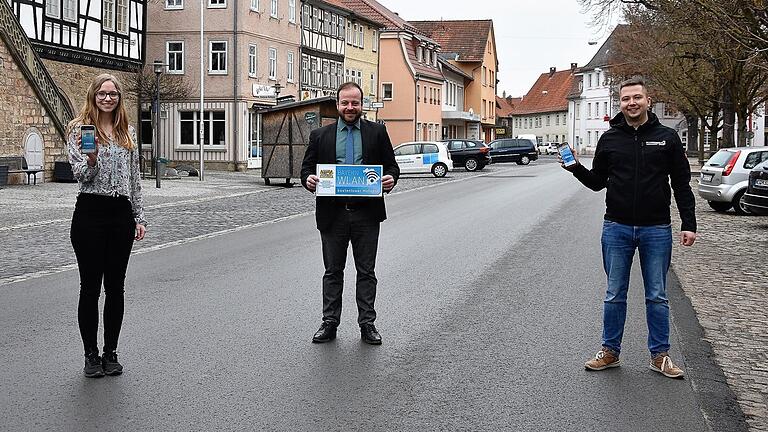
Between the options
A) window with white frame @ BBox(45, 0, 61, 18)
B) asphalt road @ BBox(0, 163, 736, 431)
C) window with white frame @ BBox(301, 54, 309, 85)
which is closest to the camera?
asphalt road @ BBox(0, 163, 736, 431)

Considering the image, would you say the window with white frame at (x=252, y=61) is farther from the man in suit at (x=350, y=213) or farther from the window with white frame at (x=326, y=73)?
the man in suit at (x=350, y=213)

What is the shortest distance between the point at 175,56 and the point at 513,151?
27.4 m

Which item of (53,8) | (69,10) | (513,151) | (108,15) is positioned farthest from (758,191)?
(513,151)

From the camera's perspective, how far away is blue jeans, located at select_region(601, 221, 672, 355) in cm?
679

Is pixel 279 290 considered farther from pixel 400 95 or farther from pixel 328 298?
pixel 400 95

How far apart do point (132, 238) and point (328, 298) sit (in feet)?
5.64

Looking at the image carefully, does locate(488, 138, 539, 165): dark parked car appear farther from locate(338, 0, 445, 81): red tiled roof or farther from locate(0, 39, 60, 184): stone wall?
locate(0, 39, 60, 184): stone wall

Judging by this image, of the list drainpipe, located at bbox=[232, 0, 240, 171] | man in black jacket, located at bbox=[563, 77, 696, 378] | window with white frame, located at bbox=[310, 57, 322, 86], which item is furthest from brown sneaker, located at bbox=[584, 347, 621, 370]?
window with white frame, located at bbox=[310, 57, 322, 86]

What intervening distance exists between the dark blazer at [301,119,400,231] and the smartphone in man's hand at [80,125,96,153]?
1809mm

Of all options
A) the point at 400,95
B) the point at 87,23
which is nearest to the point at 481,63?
the point at 400,95

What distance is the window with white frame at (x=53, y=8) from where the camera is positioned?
115ft

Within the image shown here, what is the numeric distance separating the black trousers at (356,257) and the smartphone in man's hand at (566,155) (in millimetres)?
1594

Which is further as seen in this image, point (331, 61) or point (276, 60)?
point (331, 61)

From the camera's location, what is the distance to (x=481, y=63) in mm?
93062
